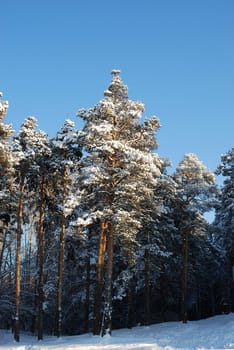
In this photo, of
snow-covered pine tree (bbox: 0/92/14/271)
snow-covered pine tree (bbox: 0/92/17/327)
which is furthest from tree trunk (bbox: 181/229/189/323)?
snow-covered pine tree (bbox: 0/92/14/271)

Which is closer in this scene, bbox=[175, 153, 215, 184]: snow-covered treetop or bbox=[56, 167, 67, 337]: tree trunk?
bbox=[56, 167, 67, 337]: tree trunk

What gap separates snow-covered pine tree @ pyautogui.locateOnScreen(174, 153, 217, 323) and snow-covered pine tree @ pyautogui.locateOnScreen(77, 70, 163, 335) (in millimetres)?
10144

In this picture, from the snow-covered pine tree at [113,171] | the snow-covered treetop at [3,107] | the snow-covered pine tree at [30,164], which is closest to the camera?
the snow-covered pine tree at [113,171]

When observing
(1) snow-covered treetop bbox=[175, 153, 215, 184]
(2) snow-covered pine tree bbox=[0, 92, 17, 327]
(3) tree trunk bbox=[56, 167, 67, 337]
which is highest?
(1) snow-covered treetop bbox=[175, 153, 215, 184]

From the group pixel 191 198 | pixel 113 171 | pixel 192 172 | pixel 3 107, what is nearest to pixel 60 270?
pixel 113 171

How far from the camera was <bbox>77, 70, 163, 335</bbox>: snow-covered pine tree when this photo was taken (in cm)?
2422

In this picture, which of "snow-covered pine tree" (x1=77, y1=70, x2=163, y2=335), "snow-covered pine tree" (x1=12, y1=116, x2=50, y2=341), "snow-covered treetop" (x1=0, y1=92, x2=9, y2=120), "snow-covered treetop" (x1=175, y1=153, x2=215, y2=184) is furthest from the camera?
"snow-covered treetop" (x1=175, y1=153, x2=215, y2=184)

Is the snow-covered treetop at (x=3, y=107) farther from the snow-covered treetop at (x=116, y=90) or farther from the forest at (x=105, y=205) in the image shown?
the snow-covered treetop at (x=116, y=90)

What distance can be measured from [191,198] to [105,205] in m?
12.8

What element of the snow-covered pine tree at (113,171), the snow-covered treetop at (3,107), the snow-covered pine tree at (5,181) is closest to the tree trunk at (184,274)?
the snow-covered pine tree at (113,171)

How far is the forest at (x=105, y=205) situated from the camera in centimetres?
2497

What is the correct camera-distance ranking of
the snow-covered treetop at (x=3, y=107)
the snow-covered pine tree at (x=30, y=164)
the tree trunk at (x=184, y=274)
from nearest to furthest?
the snow-covered treetop at (x=3, y=107) → the snow-covered pine tree at (x=30, y=164) → the tree trunk at (x=184, y=274)

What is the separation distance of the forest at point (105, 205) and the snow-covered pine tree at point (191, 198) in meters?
0.09

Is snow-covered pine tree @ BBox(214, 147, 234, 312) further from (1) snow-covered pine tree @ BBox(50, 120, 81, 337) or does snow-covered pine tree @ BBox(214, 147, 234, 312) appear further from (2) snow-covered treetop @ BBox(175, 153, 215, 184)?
(1) snow-covered pine tree @ BBox(50, 120, 81, 337)
